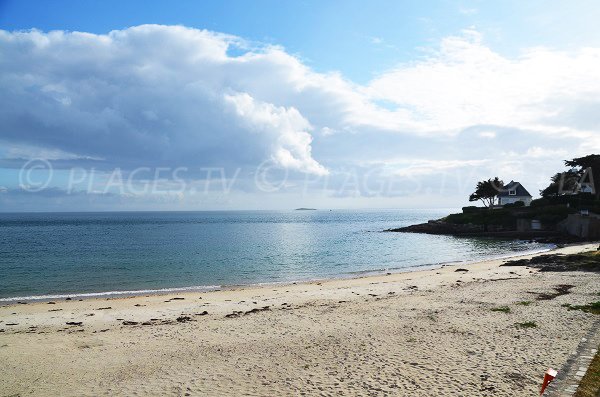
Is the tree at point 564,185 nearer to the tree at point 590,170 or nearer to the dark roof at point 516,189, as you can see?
the tree at point 590,170

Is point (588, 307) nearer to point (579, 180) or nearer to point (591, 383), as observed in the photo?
point (591, 383)

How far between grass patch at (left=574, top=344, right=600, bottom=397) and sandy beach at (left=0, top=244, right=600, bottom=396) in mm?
1132

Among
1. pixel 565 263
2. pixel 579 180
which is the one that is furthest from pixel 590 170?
pixel 565 263

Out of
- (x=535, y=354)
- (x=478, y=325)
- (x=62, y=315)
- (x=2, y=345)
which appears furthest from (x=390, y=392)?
(x=62, y=315)

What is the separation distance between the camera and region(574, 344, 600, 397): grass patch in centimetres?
777

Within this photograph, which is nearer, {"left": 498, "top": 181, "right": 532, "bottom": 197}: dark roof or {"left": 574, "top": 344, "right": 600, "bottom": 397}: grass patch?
{"left": 574, "top": 344, "right": 600, "bottom": 397}: grass patch

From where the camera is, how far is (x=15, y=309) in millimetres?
21016

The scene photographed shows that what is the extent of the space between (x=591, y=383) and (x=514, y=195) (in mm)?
107406

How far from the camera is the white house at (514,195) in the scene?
102875mm

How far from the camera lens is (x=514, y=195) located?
340 ft

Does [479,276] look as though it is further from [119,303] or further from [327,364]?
[119,303]

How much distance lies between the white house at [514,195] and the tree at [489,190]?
62.9 inches

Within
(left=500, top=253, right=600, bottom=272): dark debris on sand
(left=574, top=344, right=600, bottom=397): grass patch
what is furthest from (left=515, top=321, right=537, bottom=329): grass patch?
(left=500, top=253, right=600, bottom=272): dark debris on sand

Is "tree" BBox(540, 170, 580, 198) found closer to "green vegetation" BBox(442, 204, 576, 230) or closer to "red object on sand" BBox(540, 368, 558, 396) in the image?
"green vegetation" BBox(442, 204, 576, 230)
